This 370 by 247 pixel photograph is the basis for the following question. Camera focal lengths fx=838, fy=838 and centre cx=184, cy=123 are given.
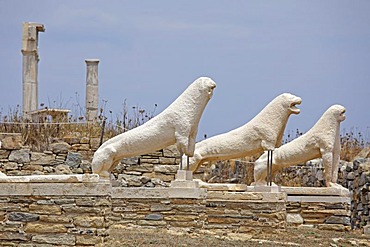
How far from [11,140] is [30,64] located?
6215mm

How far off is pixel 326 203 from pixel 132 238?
6.23 metres

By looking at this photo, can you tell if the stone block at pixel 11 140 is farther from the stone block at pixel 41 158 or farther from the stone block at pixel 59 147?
the stone block at pixel 59 147

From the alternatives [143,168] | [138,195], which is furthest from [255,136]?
[143,168]

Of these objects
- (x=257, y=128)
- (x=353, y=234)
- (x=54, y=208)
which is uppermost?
(x=257, y=128)

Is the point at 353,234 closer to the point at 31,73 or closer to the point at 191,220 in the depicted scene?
the point at 191,220

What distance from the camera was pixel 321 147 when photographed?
16.7m

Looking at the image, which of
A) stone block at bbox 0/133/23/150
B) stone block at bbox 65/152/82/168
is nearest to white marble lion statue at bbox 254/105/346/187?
stone block at bbox 65/152/82/168

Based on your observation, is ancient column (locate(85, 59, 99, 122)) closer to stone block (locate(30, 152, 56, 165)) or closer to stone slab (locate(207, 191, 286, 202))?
stone block (locate(30, 152, 56, 165))

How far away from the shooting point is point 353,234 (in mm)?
16562

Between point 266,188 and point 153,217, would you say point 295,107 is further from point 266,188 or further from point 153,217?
point 153,217

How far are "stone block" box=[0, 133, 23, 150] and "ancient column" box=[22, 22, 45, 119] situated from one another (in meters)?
5.07

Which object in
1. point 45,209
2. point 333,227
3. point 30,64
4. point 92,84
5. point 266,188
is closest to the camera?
point 45,209

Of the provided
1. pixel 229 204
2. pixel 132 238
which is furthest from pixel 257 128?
pixel 132 238

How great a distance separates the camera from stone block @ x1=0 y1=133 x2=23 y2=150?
1755cm
